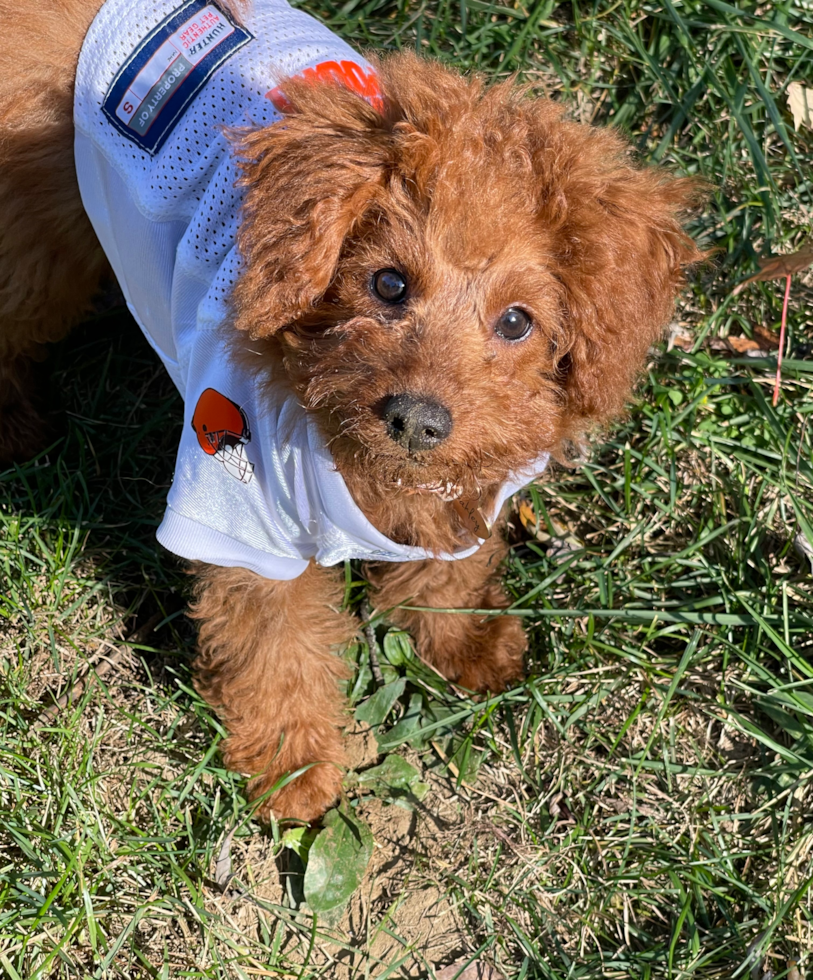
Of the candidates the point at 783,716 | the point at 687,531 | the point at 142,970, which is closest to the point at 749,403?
the point at 687,531

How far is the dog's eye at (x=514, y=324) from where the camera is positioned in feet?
8.01

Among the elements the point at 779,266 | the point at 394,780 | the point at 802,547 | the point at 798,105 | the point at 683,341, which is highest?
the point at 798,105

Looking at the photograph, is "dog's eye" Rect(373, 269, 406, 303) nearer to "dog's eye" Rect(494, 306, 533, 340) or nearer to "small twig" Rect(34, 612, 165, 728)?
"dog's eye" Rect(494, 306, 533, 340)

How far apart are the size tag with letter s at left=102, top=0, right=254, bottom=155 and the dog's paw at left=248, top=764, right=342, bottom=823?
2.06 m

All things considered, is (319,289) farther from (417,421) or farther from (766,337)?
(766,337)

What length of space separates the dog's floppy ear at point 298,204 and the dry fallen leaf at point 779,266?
2.26 m

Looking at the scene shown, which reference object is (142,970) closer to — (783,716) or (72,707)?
(72,707)

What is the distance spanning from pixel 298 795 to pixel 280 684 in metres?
0.40

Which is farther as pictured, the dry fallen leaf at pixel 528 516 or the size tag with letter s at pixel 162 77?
the dry fallen leaf at pixel 528 516

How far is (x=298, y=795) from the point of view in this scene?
3.43 metres

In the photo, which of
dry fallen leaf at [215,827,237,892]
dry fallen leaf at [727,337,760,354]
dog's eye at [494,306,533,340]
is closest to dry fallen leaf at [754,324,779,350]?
dry fallen leaf at [727,337,760,354]

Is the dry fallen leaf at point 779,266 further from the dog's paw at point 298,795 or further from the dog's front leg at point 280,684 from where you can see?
the dog's paw at point 298,795

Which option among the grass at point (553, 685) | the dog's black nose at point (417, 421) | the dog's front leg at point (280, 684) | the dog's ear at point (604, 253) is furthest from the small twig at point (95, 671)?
the dog's ear at point (604, 253)

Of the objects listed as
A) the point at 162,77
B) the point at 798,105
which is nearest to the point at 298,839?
the point at 162,77
